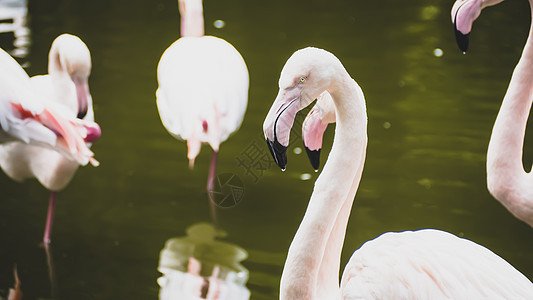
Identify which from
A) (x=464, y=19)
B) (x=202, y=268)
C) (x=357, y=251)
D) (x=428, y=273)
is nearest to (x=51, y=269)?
(x=202, y=268)

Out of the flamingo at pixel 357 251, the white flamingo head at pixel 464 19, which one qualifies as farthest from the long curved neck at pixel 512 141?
the flamingo at pixel 357 251

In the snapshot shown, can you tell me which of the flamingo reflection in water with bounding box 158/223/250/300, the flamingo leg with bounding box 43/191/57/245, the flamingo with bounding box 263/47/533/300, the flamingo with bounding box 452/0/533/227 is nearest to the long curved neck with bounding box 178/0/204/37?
the flamingo reflection in water with bounding box 158/223/250/300

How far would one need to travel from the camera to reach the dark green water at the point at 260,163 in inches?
148

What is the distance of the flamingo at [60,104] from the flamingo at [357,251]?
5.75 feet

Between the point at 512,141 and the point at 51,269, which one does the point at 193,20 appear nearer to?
the point at 51,269

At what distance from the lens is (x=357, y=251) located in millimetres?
2203

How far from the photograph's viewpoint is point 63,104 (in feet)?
12.4

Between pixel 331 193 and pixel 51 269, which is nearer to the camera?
pixel 331 193

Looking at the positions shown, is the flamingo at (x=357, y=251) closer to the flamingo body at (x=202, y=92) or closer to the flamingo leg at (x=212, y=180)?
the flamingo body at (x=202, y=92)

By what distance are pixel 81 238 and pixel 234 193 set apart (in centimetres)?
111

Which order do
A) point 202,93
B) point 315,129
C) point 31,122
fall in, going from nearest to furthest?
point 315,129 < point 31,122 < point 202,93

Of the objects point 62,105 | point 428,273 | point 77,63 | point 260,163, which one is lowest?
point 260,163

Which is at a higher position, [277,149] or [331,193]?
[277,149]

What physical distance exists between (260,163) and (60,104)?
5.24 ft
